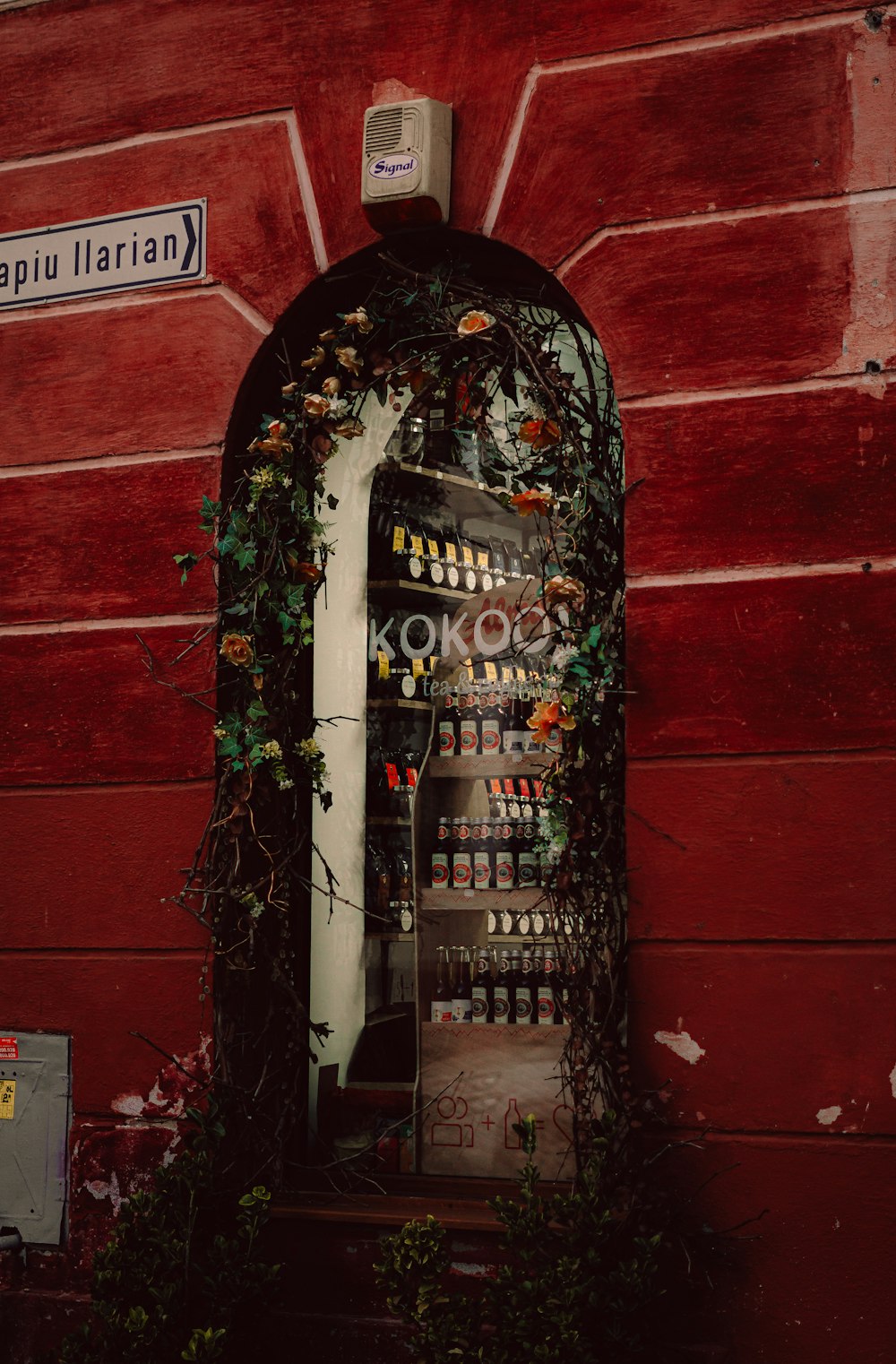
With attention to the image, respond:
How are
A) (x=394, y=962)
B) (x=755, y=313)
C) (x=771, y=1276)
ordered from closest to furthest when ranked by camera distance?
(x=771, y=1276)
(x=755, y=313)
(x=394, y=962)

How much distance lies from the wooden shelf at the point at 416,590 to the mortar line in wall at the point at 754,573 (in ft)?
2.63

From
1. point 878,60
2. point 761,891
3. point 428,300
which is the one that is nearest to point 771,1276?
point 761,891

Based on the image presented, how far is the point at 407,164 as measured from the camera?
4434 millimetres

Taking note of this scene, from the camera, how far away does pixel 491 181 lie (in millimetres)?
4484

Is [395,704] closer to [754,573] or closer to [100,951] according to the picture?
[100,951]

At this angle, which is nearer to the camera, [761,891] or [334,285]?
[761,891]

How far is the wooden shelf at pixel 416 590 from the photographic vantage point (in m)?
4.83

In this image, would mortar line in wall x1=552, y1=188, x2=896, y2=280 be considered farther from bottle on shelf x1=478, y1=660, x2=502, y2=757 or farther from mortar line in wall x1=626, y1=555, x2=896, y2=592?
bottle on shelf x1=478, y1=660, x2=502, y2=757

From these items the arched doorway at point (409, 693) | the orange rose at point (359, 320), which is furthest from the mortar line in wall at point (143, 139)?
the orange rose at point (359, 320)

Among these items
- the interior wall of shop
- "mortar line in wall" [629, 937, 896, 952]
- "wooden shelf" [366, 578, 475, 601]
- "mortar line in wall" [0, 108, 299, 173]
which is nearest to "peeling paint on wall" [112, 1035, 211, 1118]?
the interior wall of shop

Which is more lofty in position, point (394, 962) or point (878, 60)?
point (878, 60)

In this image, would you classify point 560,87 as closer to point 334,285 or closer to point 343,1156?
point 334,285

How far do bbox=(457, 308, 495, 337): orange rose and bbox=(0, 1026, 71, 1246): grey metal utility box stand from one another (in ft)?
8.24

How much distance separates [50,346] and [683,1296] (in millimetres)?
3515
